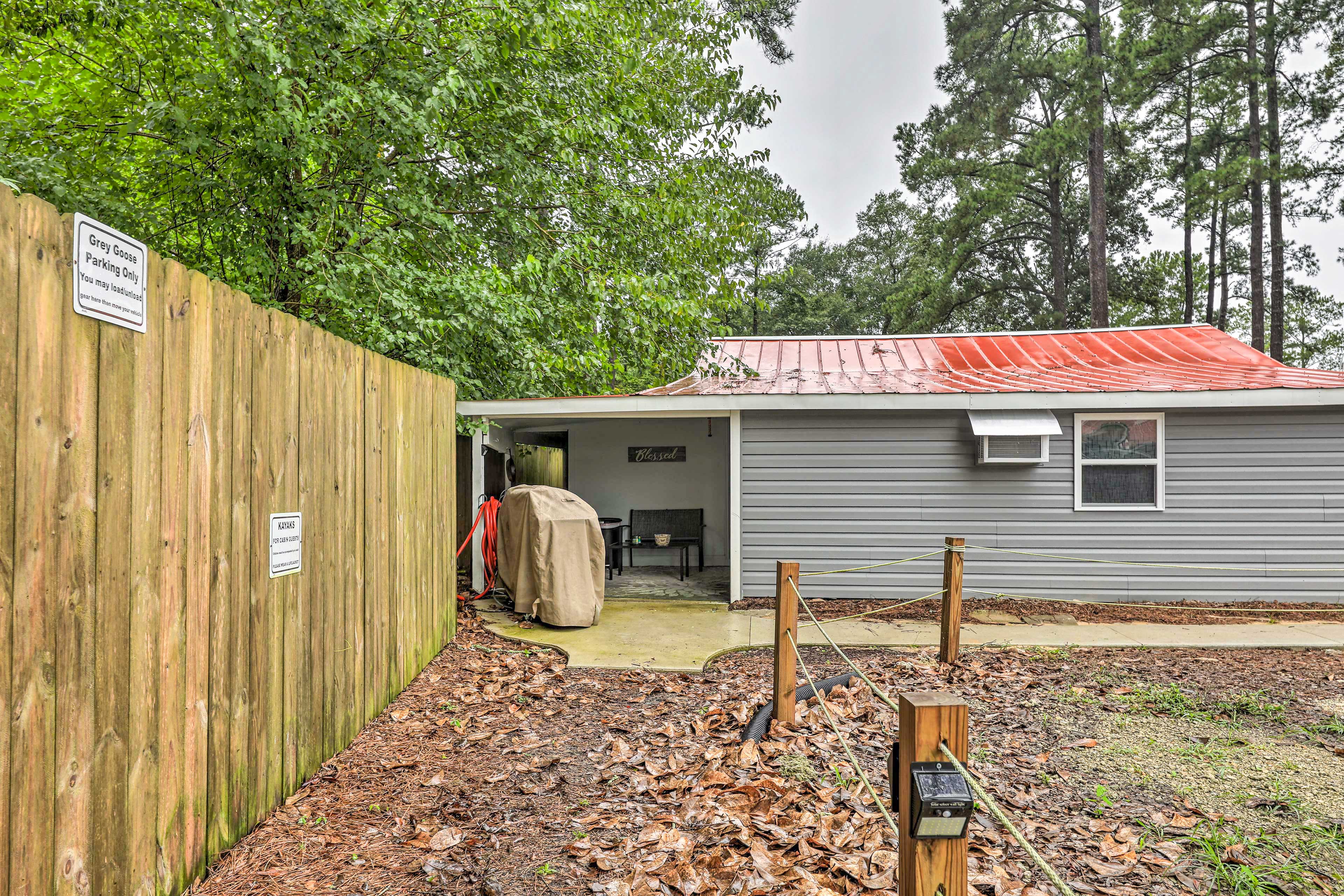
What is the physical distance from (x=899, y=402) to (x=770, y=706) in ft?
14.1

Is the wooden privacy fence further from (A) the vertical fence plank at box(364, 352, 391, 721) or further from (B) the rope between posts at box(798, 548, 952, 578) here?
(B) the rope between posts at box(798, 548, 952, 578)

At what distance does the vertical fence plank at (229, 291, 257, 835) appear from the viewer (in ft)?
8.79

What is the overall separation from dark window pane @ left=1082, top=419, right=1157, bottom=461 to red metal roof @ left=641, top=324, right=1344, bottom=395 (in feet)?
1.43

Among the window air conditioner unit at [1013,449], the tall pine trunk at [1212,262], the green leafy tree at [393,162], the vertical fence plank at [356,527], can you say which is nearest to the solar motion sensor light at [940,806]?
the vertical fence plank at [356,527]

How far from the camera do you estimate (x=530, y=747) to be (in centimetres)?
405

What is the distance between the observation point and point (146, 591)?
7.18 ft

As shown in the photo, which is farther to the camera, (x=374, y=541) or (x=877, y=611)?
(x=877, y=611)

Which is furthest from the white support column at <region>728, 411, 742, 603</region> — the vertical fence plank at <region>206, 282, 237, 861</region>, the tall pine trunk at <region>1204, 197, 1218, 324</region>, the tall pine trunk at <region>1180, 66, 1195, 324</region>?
the tall pine trunk at <region>1204, 197, 1218, 324</region>

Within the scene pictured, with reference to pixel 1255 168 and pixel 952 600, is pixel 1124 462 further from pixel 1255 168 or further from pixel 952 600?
pixel 1255 168

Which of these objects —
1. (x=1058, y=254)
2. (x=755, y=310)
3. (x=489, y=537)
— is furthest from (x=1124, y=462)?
(x=755, y=310)

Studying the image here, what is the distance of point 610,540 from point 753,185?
7932 mm

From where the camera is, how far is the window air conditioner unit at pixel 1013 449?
304 inches

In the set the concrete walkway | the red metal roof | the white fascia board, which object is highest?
the red metal roof

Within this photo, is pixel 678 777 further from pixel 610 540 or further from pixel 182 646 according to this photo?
pixel 610 540
